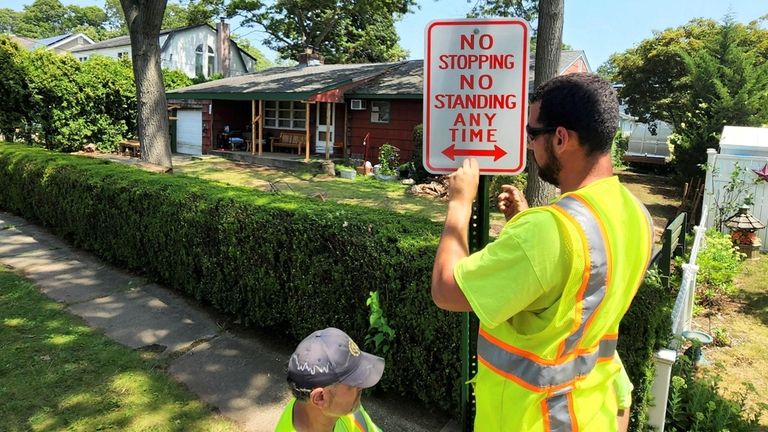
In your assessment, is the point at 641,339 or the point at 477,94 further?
the point at 641,339

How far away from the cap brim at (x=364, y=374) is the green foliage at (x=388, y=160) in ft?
49.8

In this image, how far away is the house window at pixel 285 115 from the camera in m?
22.0

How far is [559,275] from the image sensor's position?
51.7 inches

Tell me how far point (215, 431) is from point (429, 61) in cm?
269

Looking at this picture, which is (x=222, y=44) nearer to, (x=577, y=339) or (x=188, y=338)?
(x=188, y=338)

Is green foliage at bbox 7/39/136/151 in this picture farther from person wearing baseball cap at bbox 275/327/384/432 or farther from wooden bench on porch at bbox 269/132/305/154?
person wearing baseball cap at bbox 275/327/384/432

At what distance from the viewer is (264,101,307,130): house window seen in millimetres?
21984

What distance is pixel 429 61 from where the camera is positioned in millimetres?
1979

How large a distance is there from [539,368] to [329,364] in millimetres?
786

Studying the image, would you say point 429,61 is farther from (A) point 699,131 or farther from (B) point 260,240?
(A) point 699,131

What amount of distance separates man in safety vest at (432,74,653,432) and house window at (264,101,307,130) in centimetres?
2067

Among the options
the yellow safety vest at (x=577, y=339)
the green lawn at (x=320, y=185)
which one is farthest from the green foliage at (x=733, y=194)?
the yellow safety vest at (x=577, y=339)

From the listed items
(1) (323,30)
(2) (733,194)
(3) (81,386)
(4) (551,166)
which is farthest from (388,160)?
(1) (323,30)

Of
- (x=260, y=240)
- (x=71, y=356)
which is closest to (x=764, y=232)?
(x=260, y=240)
